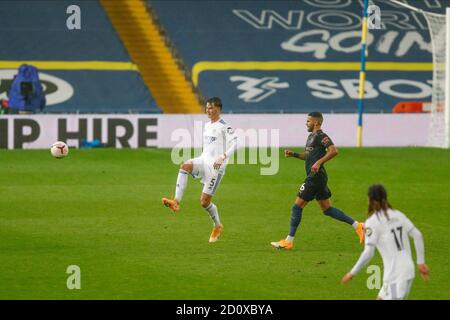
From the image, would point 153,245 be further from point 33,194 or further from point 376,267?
point 33,194

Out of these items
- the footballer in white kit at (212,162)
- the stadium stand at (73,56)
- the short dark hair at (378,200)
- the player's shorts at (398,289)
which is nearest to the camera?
the player's shorts at (398,289)

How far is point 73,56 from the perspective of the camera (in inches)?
1501

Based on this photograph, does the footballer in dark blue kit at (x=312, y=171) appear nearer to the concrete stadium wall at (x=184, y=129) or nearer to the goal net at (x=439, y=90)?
the concrete stadium wall at (x=184, y=129)

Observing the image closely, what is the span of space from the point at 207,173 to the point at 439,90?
19458mm

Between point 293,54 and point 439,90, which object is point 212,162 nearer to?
point 439,90

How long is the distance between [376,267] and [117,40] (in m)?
26.6

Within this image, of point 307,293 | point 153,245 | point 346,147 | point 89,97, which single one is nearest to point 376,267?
point 307,293

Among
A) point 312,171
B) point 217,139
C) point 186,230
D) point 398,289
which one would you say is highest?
point 217,139

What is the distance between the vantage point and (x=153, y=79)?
38.3 metres

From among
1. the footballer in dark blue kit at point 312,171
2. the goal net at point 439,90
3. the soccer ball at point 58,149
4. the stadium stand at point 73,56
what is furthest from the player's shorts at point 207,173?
the stadium stand at point 73,56

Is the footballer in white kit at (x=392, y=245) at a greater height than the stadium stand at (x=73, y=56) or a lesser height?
lesser

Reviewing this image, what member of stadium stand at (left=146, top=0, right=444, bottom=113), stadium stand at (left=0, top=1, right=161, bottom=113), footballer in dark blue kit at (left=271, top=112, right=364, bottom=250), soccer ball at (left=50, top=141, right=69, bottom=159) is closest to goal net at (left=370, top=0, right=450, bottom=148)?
stadium stand at (left=146, top=0, right=444, bottom=113)

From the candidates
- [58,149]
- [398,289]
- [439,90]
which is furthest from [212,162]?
[439,90]

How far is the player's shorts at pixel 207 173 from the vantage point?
52.1 feet
